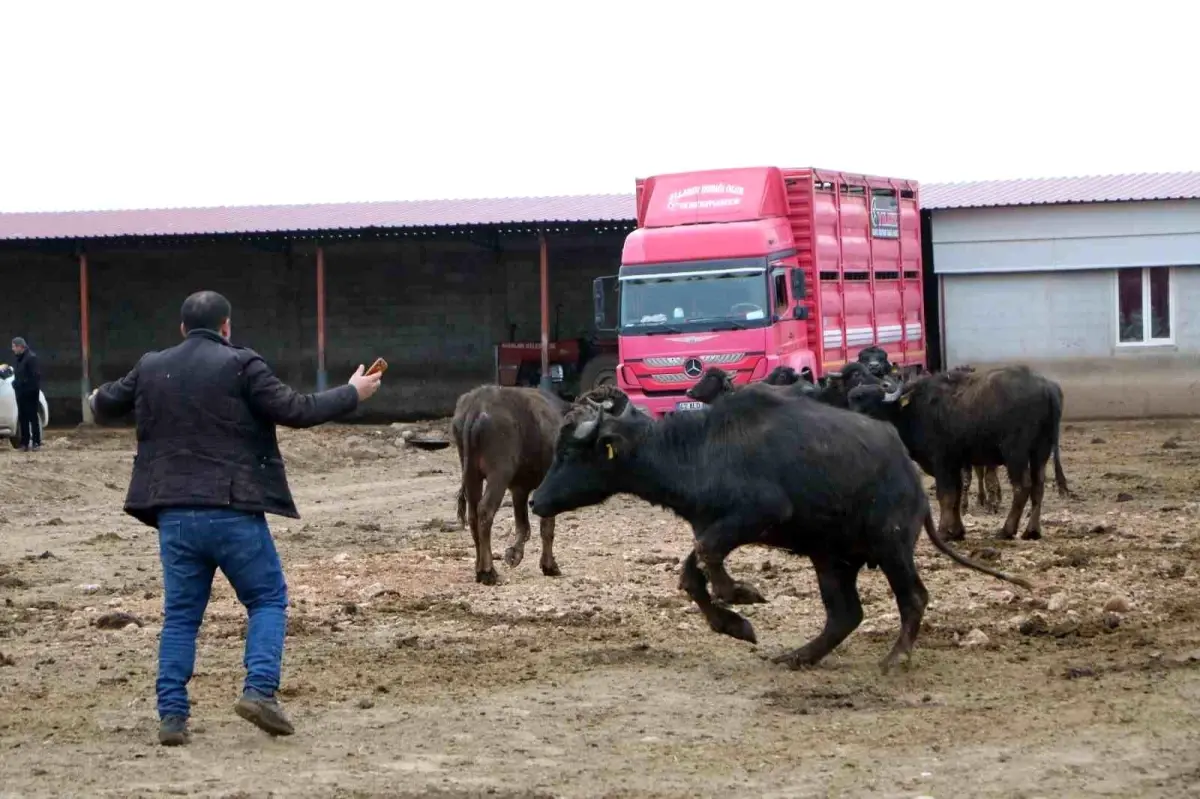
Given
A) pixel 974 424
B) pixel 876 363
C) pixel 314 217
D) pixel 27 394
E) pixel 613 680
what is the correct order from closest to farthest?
pixel 613 680
pixel 974 424
pixel 876 363
pixel 27 394
pixel 314 217

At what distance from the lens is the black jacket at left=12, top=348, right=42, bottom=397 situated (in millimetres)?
25094

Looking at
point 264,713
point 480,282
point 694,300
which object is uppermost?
point 480,282

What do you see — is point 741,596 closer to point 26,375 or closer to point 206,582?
point 206,582

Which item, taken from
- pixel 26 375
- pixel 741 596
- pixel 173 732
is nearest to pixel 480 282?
pixel 26 375

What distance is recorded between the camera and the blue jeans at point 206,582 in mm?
7234

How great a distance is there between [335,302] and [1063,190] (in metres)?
14.7

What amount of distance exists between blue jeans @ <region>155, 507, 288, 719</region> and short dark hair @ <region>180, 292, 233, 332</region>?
0.83 meters

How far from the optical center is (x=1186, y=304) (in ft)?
100

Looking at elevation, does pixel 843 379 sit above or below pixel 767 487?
above

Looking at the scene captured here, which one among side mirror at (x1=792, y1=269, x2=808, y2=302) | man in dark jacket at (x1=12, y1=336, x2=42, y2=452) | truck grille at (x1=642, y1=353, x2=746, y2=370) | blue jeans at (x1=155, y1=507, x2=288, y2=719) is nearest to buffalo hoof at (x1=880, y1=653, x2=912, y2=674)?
blue jeans at (x1=155, y1=507, x2=288, y2=719)

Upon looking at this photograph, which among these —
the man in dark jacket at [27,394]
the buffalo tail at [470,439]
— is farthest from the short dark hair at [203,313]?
the man in dark jacket at [27,394]

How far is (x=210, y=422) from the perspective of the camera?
7250mm

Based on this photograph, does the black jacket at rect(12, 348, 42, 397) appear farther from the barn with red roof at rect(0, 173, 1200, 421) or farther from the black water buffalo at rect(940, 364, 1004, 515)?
the black water buffalo at rect(940, 364, 1004, 515)

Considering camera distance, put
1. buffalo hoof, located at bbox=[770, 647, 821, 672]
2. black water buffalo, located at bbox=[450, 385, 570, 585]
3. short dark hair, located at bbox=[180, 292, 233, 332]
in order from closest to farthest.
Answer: short dark hair, located at bbox=[180, 292, 233, 332] < buffalo hoof, located at bbox=[770, 647, 821, 672] < black water buffalo, located at bbox=[450, 385, 570, 585]
